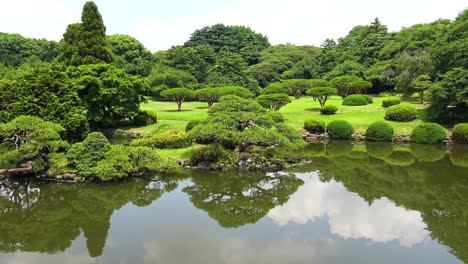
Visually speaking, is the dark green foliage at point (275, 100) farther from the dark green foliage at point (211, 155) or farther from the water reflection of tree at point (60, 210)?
the water reflection of tree at point (60, 210)

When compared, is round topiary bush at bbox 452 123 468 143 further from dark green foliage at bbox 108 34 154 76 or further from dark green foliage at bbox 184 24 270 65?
dark green foliage at bbox 184 24 270 65

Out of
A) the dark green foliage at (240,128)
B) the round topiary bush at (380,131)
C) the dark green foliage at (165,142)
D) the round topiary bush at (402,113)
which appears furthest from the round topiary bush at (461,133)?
the dark green foliage at (165,142)

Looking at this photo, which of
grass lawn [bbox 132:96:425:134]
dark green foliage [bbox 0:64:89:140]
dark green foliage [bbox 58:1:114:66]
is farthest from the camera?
dark green foliage [bbox 58:1:114:66]

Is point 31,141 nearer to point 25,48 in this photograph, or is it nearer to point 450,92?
point 450,92

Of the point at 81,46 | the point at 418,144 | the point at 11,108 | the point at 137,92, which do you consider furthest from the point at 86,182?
the point at 81,46

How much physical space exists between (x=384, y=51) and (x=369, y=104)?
14802 millimetres

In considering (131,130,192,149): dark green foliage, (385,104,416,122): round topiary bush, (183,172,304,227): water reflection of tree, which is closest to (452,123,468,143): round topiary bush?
(385,104,416,122): round topiary bush

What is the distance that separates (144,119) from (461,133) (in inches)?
918

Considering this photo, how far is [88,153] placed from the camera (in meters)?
14.9

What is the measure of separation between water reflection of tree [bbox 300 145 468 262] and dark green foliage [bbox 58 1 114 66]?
2579cm

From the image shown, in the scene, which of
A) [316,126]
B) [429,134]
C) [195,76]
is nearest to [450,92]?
[429,134]

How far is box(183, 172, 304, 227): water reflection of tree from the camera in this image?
1187cm

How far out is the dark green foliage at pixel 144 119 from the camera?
98.2 ft

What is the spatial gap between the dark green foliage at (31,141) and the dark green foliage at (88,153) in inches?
31.0
